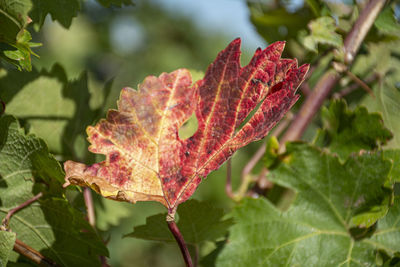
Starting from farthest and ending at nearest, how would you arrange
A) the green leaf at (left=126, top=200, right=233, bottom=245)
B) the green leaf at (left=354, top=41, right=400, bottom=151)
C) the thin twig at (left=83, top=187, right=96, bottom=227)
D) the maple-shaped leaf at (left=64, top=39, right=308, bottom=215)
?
the green leaf at (left=354, top=41, right=400, bottom=151) → the thin twig at (left=83, top=187, right=96, bottom=227) → the green leaf at (left=126, top=200, right=233, bottom=245) → the maple-shaped leaf at (left=64, top=39, right=308, bottom=215)

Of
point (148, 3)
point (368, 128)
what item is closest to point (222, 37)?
point (148, 3)

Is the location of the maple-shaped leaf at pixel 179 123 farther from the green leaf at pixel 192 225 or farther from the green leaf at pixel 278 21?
the green leaf at pixel 278 21

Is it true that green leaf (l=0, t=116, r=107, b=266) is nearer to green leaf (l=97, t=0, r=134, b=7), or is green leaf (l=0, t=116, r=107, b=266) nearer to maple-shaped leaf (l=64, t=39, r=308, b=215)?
maple-shaped leaf (l=64, t=39, r=308, b=215)

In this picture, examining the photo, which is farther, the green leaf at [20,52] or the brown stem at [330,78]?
the brown stem at [330,78]

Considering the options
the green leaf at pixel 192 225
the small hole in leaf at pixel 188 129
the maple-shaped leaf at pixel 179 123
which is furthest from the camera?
the small hole in leaf at pixel 188 129

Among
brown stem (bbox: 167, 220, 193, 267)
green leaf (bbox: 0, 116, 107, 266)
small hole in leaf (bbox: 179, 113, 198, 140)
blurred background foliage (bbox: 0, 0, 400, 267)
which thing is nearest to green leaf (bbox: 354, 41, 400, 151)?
blurred background foliage (bbox: 0, 0, 400, 267)

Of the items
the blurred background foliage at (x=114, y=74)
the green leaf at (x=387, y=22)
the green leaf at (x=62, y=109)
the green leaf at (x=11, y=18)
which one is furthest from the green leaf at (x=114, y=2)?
the green leaf at (x=387, y=22)
